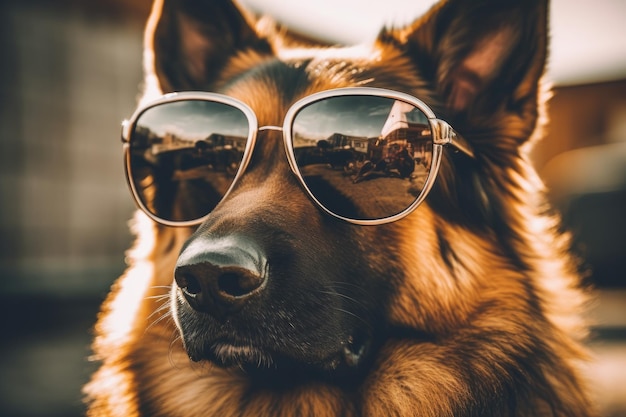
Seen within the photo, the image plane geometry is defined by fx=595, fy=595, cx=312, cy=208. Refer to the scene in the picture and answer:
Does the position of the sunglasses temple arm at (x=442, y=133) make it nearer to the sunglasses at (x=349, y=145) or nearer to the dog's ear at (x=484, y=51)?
the sunglasses at (x=349, y=145)

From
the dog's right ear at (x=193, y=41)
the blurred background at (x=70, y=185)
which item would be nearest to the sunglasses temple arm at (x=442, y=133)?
the dog's right ear at (x=193, y=41)

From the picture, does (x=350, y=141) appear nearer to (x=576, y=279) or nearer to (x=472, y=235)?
(x=472, y=235)

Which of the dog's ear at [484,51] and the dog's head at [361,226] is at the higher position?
the dog's ear at [484,51]

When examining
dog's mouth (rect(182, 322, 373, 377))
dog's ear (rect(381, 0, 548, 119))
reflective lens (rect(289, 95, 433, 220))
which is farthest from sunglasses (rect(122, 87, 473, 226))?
dog's mouth (rect(182, 322, 373, 377))

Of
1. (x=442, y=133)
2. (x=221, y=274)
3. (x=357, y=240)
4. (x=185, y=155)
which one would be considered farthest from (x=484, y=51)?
(x=221, y=274)

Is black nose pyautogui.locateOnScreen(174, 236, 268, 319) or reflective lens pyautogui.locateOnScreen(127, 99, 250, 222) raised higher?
reflective lens pyautogui.locateOnScreen(127, 99, 250, 222)

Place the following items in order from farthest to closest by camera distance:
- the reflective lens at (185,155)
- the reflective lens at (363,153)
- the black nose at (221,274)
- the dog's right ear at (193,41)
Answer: the dog's right ear at (193,41)
the reflective lens at (185,155)
the reflective lens at (363,153)
the black nose at (221,274)

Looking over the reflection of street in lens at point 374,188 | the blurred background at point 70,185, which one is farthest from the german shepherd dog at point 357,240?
the blurred background at point 70,185

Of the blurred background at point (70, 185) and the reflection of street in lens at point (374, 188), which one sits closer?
the reflection of street in lens at point (374, 188)

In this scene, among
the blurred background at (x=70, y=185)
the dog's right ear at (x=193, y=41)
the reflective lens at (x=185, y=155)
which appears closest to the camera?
the reflective lens at (x=185, y=155)

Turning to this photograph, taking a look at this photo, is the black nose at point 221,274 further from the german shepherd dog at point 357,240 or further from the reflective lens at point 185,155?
the reflective lens at point 185,155

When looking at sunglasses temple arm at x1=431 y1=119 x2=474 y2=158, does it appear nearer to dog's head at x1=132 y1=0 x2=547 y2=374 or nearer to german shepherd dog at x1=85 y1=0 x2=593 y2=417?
german shepherd dog at x1=85 y1=0 x2=593 y2=417
